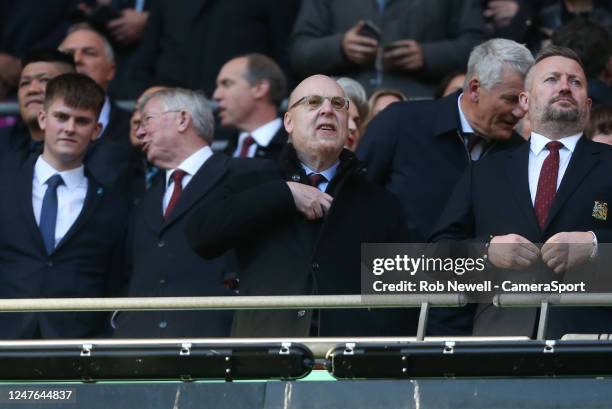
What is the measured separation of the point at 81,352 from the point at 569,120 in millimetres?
2616

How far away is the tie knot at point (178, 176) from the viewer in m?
8.09

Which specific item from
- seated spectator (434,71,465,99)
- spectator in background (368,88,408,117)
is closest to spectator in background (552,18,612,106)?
seated spectator (434,71,465,99)

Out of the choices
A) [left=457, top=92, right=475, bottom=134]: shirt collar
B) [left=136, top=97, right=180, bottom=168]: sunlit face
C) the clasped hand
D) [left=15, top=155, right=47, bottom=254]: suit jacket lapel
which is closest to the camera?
the clasped hand

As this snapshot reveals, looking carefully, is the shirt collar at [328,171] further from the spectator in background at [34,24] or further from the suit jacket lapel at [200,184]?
the spectator in background at [34,24]

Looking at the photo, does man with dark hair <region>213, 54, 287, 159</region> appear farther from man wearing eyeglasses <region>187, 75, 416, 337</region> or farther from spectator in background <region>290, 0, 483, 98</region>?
man wearing eyeglasses <region>187, 75, 416, 337</region>

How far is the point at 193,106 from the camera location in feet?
27.3

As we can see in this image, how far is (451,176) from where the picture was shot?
7828mm

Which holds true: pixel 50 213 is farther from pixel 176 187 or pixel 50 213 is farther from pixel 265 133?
pixel 265 133

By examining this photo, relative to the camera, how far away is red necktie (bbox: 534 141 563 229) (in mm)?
6715

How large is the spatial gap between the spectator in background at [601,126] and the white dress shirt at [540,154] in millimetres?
820

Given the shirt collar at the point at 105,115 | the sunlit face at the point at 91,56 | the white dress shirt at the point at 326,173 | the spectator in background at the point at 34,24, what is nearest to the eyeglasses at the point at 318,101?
the white dress shirt at the point at 326,173

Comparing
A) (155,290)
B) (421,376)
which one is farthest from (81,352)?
(155,290)

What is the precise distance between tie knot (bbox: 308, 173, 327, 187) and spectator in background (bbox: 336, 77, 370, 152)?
1.58 m

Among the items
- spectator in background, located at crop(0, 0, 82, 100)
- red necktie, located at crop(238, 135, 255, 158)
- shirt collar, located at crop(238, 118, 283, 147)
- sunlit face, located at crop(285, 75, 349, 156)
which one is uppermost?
spectator in background, located at crop(0, 0, 82, 100)
